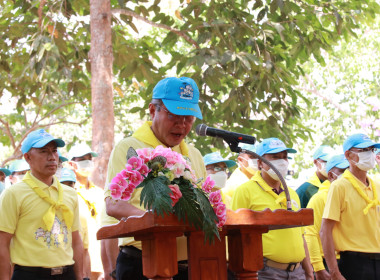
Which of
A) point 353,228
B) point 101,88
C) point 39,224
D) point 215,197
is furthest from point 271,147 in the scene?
point 215,197

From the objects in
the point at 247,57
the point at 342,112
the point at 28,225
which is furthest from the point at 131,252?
the point at 342,112

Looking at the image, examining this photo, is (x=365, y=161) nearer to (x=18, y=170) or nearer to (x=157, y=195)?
(x=157, y=195)

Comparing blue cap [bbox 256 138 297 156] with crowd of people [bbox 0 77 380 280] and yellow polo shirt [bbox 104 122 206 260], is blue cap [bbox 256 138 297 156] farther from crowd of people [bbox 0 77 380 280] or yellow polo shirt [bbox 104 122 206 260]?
yellow polo shirt [bbox 104 122 206 260]

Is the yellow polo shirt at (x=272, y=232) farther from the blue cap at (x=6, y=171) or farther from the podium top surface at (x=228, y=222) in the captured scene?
the blue cap at (x=6, y=171)

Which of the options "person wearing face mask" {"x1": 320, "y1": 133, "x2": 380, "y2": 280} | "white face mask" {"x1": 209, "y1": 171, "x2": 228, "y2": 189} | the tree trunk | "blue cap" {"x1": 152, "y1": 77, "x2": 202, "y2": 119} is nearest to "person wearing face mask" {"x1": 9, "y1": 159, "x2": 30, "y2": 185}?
the tree trunk

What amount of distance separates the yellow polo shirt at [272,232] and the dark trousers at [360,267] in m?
0.72

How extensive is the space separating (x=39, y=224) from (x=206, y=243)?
263 cm

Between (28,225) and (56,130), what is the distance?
18.8 meters

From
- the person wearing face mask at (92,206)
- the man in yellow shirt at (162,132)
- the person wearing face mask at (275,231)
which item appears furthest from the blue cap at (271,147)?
the man in yellow shirt at (162,132)

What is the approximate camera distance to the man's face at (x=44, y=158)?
5836 millimetres

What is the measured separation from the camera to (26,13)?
1061cm

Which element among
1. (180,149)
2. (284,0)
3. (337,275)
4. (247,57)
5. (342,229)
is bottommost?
(337,275)

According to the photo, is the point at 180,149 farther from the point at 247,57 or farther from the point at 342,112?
the point at 342,112

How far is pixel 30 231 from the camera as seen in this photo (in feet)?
18.3
